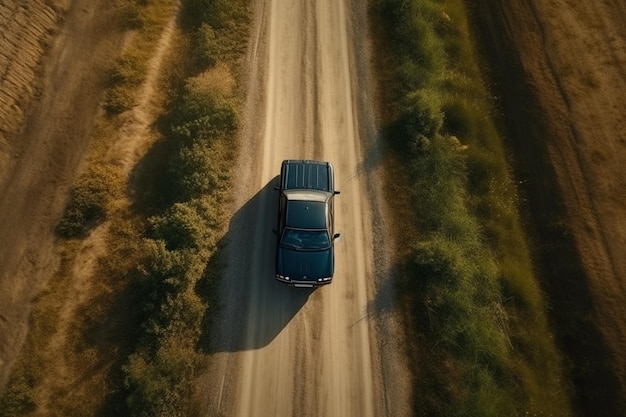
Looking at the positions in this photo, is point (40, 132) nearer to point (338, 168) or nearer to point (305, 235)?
point (305, 235)

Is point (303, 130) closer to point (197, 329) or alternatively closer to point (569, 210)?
point (197, 329)

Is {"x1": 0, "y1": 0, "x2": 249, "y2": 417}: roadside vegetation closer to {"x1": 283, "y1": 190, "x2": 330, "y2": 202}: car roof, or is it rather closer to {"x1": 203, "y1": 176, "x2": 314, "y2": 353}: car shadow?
{"x1": 203, "y1": 176, "x2": 314, "y2": 353}: car shadow

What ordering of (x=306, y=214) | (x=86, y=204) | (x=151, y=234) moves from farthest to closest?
(x=86, y=204)
(x=151, y=234)
(x=306, y=214)

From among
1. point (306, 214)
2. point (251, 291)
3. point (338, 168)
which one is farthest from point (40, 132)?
point (338, 168)

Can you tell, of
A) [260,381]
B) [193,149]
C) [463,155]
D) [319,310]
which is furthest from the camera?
[463,155]

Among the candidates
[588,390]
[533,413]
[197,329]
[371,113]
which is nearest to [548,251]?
[588,390]

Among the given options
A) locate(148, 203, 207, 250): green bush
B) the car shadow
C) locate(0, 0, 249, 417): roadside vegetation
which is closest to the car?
the car shadow
